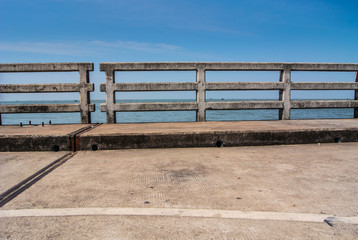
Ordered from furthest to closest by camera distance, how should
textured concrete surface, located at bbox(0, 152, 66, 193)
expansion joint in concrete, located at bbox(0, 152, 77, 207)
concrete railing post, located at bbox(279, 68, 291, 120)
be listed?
concrete railing post, located at bbox(279, 68, 291, 120) → textured concrete surface, located at bbox(0, 152, 66, 193) → expansion joint in concrete, located at bbox(0, 152, 77, 207)

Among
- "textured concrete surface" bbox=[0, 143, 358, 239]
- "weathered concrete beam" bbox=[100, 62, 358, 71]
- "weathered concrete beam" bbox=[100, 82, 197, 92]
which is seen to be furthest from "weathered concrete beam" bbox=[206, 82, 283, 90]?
"textured concrete surface" bbox=[0, 143, 358, 239]

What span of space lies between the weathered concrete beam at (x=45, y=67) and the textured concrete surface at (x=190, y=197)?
278cm

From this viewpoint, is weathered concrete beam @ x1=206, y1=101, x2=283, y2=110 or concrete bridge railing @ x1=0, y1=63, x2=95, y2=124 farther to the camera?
weathered concrete beam @ x1=206, y1=101, x2=283, y2=110

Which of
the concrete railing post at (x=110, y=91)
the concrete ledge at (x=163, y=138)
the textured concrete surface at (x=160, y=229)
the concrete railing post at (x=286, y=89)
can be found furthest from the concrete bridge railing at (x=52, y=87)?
the concrete railing post at (x=286, y=89)

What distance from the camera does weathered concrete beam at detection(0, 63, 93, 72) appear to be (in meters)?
6.01

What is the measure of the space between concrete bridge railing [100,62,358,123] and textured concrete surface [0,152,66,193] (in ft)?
7.51

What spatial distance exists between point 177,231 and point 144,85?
460cm

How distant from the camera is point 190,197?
2.48 metres

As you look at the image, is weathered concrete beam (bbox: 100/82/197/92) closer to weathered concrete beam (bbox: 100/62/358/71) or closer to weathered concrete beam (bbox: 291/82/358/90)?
weathered concrete beam (bbox: 100/62/358/71)

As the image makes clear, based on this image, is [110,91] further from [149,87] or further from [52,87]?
[52,87]

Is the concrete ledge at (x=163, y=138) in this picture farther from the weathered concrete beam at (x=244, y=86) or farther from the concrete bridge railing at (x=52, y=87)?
the weathered concrete beam at (x=244, y=86)

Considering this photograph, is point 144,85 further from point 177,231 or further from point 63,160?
point 177,231

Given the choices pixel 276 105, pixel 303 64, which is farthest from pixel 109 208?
pixel 303 64

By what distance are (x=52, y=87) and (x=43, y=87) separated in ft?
0.64
